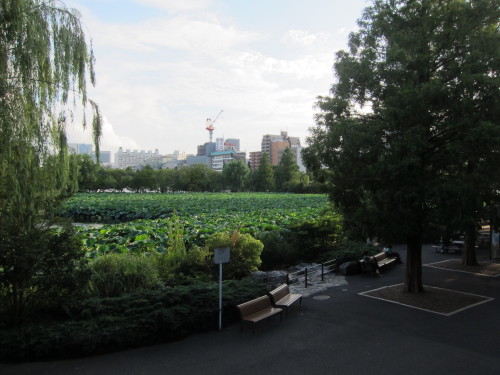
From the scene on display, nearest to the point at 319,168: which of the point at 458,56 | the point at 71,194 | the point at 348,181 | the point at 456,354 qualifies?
the point at 348,181

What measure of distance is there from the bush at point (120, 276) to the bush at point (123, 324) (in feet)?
4.67

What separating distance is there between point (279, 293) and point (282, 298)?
0.65 feet

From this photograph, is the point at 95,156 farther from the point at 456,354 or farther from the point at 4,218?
the point at 456,354

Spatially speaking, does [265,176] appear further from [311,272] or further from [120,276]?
[120,276]

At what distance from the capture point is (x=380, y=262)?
1620 centimetres

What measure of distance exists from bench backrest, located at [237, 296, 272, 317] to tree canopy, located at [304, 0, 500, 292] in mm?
3854

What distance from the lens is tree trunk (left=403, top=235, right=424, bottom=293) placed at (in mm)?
11882

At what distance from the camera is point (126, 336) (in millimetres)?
7758

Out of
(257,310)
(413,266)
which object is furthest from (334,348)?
(413,266)

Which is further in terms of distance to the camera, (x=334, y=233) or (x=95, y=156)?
(x=334, y=233)

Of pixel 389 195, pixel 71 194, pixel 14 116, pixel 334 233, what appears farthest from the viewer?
pixel 334 233

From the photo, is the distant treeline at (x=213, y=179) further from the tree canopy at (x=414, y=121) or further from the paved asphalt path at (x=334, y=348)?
the paved asphalt path at (x=334, y=348)

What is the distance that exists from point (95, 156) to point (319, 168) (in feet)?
22.7

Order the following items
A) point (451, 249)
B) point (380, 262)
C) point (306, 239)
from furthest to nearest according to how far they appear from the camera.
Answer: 1. point (451, 249)
2. point (306, 239)
3. point (380, 262)
